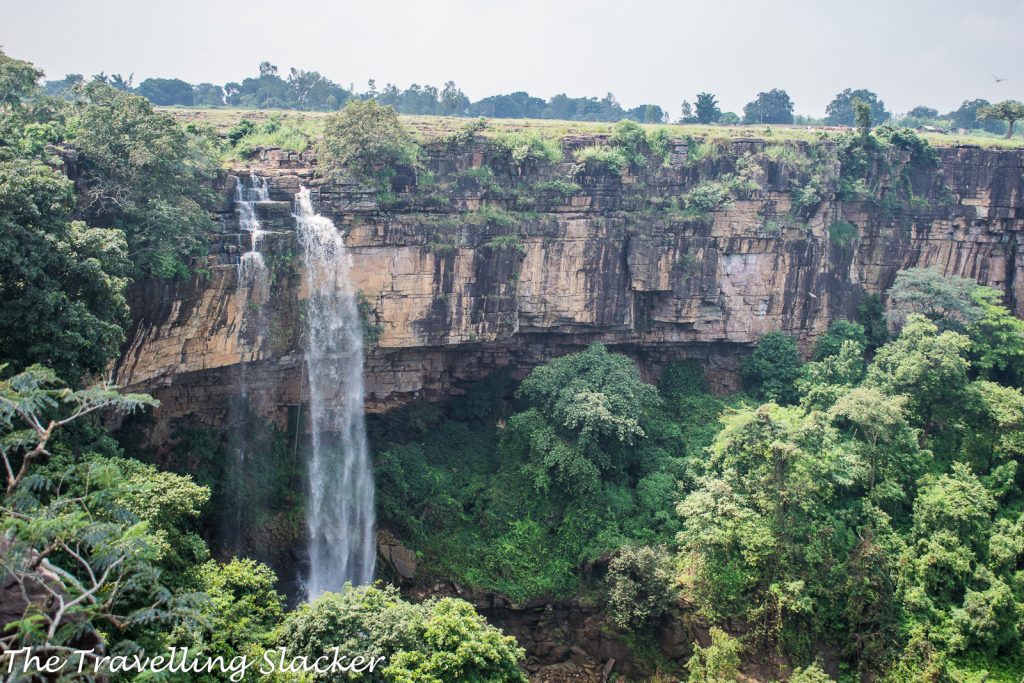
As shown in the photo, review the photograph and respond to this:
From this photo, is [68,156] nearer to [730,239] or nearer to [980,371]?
[730,239]

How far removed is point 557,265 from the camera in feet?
72.9

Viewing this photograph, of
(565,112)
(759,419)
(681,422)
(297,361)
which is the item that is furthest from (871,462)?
(565,112)

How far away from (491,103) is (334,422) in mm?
29318

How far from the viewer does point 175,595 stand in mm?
11727

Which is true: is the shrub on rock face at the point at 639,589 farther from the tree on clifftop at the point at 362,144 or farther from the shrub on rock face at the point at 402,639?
the tree on clifftop at the point at 362,144

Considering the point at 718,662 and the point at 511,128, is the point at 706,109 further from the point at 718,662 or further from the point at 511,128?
the point at 718,662

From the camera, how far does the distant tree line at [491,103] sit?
37.4 metres

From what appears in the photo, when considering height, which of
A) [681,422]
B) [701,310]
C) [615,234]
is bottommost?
[681,422]

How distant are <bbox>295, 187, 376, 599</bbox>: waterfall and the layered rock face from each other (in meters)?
0.41

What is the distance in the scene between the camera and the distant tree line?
37.4m

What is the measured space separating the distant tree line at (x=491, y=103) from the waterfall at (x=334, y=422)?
60.3 feet

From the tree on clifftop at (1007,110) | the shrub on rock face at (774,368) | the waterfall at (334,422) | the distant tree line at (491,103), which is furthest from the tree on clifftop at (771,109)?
the waterfall at (334,422)

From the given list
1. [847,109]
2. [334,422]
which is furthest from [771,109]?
[334,422]

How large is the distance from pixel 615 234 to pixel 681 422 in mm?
5371
